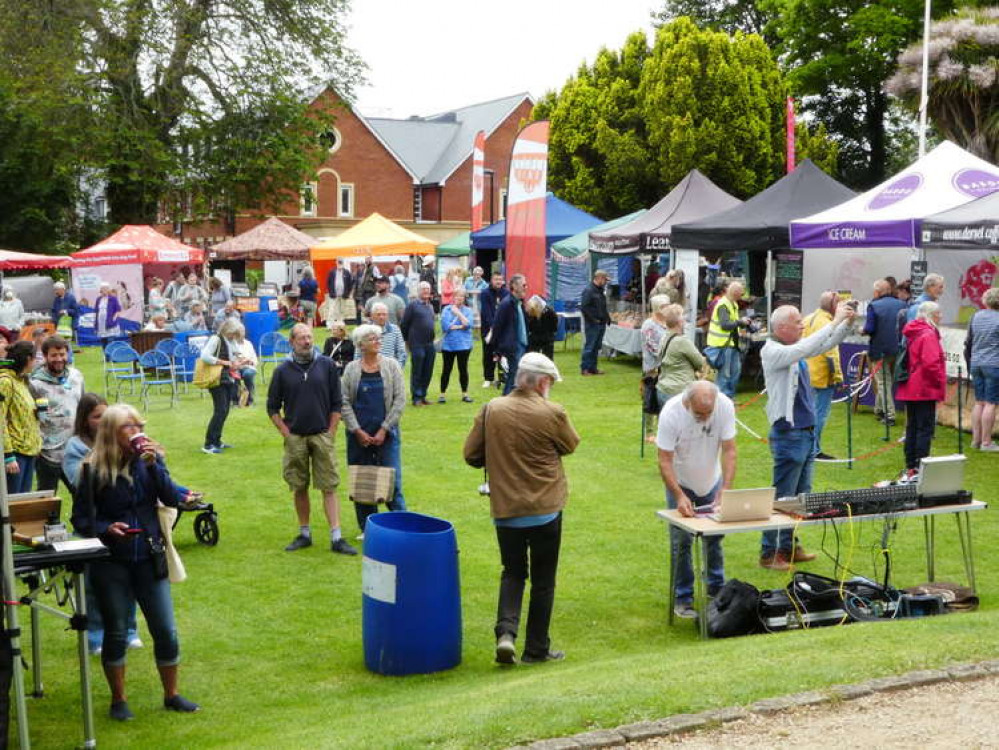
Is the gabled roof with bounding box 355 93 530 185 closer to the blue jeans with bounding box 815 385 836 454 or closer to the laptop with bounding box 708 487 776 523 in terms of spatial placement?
the blue jeans with bounding box 815 385 836 454

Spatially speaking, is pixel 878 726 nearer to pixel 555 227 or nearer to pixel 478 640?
pixel 478 640

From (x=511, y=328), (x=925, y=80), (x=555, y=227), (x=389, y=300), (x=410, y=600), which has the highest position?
(x=925, y=80)

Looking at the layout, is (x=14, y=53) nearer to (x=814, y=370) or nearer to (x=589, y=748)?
(x=814, y=370)

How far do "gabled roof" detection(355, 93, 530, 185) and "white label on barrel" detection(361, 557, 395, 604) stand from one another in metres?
53.9

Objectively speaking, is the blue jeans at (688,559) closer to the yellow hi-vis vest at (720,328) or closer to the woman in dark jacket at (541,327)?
the yellow hi-vis vest at (720,328)

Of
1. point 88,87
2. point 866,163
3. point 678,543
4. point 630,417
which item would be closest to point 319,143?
point 88,87

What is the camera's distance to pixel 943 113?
26875 millimetres

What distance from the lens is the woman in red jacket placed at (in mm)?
11633

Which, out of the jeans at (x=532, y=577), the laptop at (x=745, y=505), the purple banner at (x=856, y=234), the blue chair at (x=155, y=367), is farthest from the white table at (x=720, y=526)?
the blue chair at (x=155, y=367)

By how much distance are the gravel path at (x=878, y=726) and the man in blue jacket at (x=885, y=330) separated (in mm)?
9000

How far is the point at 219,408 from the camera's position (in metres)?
14.0

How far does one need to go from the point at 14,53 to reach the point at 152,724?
3880 centimetres

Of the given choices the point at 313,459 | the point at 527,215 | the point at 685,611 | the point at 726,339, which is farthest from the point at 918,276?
the point at 313,459

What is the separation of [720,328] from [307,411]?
7638mm
